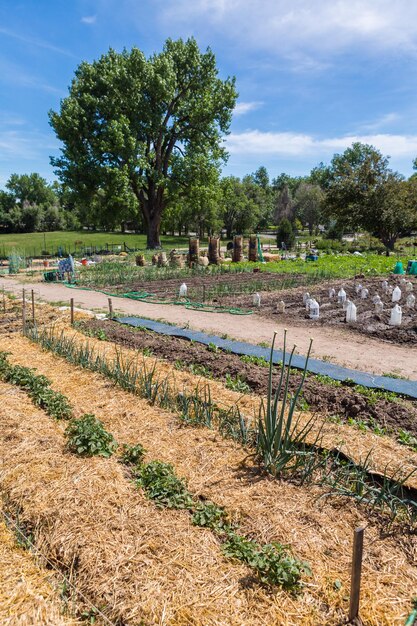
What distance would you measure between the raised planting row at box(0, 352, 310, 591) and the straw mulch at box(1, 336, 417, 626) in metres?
0.09

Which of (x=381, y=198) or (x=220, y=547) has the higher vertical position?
(x=381, y=198)

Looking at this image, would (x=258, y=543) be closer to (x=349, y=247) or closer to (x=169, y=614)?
(x=169, y=614)

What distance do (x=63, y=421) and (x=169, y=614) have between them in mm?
2302

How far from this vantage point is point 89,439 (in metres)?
3.24

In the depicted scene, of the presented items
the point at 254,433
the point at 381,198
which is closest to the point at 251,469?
the point at 254,433

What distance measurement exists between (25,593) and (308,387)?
3.35 metres

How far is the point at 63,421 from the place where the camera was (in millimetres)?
3822

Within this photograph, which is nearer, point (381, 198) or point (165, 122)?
point (165, 122)

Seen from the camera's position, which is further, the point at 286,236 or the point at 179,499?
the point at 286,236

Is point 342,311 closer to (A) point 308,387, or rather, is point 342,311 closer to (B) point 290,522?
(A) point 308,387

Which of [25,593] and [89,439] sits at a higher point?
[89,439]

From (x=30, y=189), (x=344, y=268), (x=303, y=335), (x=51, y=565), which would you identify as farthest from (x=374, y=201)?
(x=30, y=189)

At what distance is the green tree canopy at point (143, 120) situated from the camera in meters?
24.7

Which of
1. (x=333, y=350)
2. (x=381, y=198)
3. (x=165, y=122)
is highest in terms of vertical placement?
(x=165, y=122)
